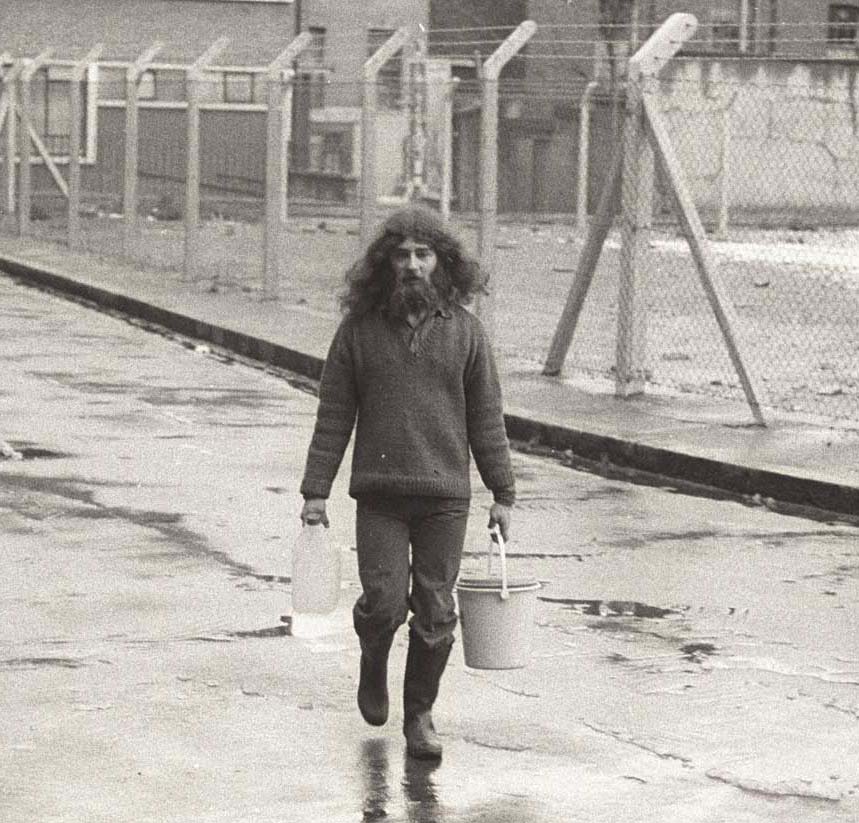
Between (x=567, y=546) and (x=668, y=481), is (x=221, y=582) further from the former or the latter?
(x=668, y=481)

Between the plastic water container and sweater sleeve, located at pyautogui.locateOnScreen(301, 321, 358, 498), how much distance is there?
0.41 feet

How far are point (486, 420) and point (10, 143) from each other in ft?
84.3

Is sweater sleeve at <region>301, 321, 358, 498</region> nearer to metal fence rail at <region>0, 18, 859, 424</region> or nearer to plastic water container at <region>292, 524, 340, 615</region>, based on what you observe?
plastic water container at <region>292, 524, 340, 615</region>

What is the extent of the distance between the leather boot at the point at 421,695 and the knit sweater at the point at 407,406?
432 millimetres

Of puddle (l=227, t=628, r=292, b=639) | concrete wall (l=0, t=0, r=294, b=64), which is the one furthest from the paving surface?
concrete wall (l=0, t=0, r=294, b=64)

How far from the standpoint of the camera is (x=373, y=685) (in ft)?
21.5

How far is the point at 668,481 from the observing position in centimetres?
1204

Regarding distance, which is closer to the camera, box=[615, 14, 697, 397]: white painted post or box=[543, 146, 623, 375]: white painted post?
box=[615, 14, 697, 397]: white painted post

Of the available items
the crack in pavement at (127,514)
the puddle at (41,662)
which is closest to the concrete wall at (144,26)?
the crack in pavement at (127,514)

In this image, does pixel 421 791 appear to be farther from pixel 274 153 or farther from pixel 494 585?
pixel 274 153

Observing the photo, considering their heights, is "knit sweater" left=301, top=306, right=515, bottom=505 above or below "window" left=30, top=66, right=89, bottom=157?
below

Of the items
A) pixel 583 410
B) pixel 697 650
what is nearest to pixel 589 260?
pixel 583 410

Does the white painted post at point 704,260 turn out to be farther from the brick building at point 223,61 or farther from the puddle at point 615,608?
the brick building at point 223,61

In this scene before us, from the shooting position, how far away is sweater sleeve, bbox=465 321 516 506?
21.3 feet
